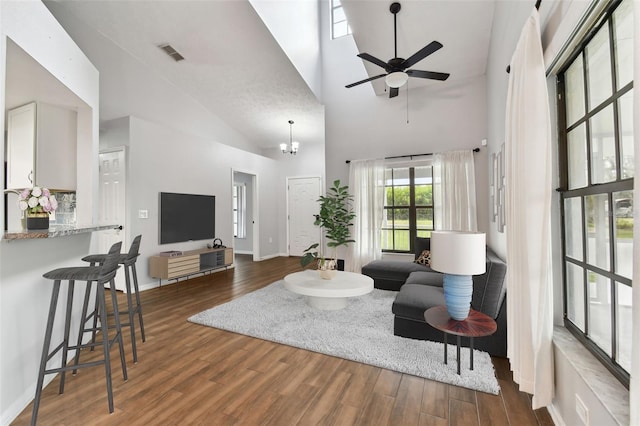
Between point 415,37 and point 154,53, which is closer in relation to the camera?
point 415,37

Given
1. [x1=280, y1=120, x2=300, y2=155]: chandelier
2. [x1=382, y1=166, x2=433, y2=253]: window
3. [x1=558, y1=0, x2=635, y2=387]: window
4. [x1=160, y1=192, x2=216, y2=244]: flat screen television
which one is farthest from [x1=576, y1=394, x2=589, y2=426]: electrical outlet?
[x1=280, y1=120, x2=300, y2=155]: chandelier

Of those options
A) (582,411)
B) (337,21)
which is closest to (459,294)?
(582,411)

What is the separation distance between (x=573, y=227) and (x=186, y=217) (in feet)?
17.1

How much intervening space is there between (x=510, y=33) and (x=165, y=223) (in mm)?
5141

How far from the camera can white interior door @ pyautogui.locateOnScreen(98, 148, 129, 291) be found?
4.28m

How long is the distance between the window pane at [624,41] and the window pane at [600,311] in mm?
871

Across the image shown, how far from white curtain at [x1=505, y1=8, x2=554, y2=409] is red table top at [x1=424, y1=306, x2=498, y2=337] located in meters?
0.21

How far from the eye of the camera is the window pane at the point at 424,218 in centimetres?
474

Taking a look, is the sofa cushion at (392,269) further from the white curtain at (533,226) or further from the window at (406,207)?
the white curtain at (533,226)

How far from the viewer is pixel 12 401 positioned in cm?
162

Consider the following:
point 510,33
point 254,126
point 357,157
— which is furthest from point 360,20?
point 254,126

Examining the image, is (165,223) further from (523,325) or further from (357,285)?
(523,325)

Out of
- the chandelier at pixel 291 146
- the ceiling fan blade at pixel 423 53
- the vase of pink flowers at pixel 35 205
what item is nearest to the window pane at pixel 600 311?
the ceiling fan blade at pixel 423 53

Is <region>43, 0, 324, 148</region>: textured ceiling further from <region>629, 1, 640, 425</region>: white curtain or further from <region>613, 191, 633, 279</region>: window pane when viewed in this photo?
<region>613, 191, 633, 279</region>: window pane
